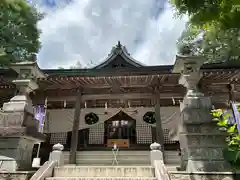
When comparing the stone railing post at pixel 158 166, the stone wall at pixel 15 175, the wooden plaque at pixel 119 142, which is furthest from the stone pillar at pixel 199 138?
the wooden plaque at pixel 119 142

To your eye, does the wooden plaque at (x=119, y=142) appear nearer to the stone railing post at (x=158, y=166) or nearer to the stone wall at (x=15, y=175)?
the stone railing post at (x=158, y=166)

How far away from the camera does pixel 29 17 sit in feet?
56.7

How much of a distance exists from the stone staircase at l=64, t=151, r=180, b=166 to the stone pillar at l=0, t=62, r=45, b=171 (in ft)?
17.4

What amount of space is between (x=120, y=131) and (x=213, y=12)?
414 inches

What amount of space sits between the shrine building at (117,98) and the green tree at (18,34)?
6.07 meters

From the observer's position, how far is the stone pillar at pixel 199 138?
16.4 ft

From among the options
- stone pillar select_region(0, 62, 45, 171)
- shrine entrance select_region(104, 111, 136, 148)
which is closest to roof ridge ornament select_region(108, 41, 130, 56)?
shrine entrance select_region(104, 111, 136, 148)

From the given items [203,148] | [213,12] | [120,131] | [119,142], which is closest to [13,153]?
[203,148]

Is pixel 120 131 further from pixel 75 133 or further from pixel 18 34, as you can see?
pixel 18 34

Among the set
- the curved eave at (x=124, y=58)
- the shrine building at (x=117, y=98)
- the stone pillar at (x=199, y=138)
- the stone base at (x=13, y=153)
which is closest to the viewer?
the stone pillar at (x=199, y=138)

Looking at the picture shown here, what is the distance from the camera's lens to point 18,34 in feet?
54.2

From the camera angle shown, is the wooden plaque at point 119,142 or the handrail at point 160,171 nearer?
the handrail at point 160,171

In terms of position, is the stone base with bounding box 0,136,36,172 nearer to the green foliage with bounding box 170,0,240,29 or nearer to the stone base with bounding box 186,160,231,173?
the stone base with bounding box 186,160,231,173

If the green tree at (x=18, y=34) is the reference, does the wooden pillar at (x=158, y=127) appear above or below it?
below
